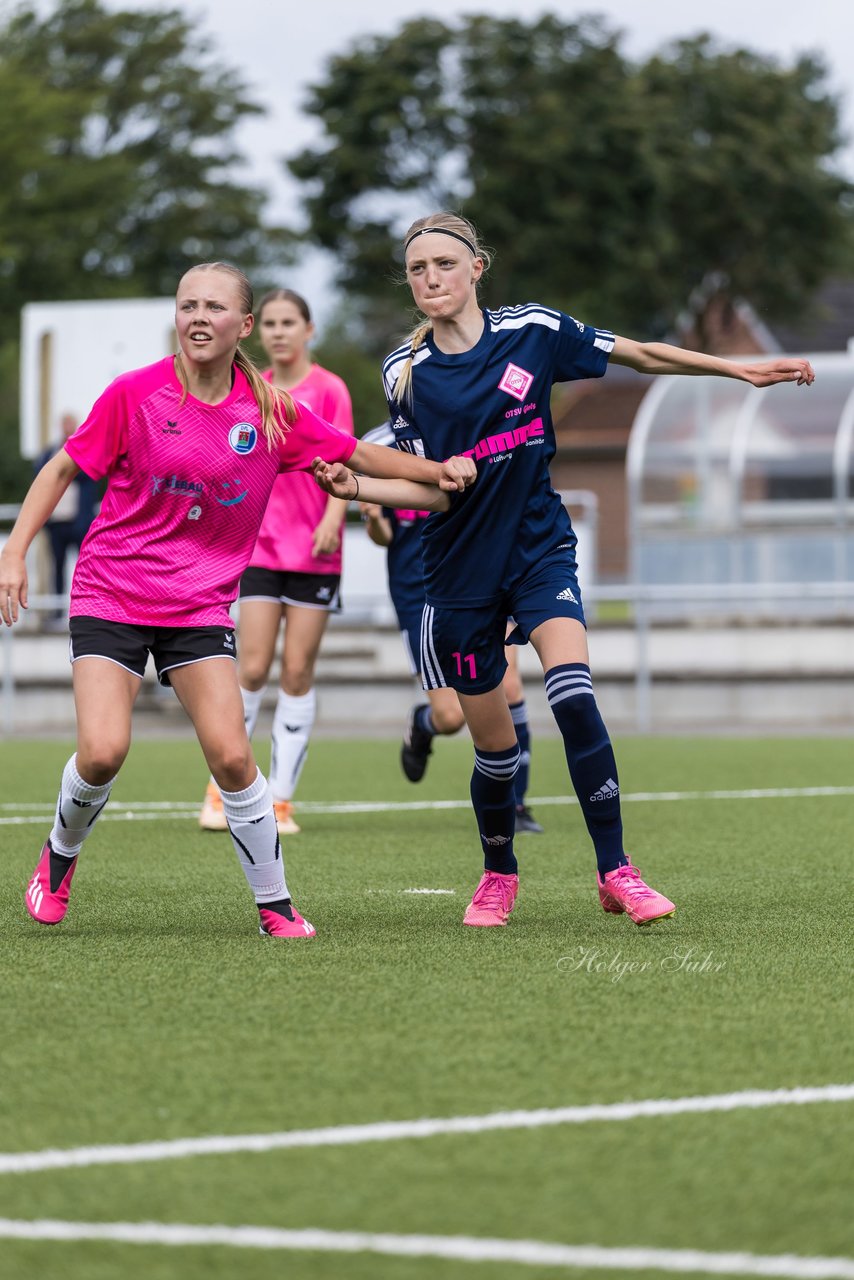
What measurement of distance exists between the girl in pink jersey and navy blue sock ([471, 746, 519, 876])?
0.71 m

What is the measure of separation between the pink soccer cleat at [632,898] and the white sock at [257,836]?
0.95 m

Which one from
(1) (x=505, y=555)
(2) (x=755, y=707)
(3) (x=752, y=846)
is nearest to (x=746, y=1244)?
(1) (x=505, y=555)

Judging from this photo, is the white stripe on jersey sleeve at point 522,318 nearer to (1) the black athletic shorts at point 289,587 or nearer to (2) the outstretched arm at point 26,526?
(2) the outstretched arm at point 26,526

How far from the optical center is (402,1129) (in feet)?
11.7

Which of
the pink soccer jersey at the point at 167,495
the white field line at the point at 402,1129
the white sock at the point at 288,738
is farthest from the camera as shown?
the white sock at the point at 288,738

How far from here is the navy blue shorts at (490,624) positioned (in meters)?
5.93

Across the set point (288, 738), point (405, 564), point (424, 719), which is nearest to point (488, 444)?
point (288, 738)

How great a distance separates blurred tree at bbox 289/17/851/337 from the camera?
147 feet

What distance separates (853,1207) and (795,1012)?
1.50 meters

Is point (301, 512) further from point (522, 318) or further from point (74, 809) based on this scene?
point (74, 809)

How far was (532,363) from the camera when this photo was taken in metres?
5.96

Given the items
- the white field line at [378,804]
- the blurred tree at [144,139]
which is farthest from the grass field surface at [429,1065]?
the blurred tree at [144,139]

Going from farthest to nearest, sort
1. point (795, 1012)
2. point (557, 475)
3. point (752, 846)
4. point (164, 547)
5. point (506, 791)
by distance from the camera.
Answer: point (557, 475)
point (752, 846)
point (506, 791)
point (164, 547)
point (795, 1012)

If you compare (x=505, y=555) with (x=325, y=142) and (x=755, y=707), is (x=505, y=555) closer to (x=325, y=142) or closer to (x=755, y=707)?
(x=755, y=707)
